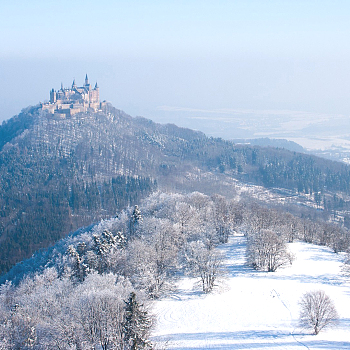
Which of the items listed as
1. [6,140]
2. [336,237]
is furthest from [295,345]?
[6,140]

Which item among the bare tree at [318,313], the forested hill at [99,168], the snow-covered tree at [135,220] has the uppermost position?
the forested hill at [99,168]

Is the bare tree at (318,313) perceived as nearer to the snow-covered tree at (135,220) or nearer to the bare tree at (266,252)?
the bare tree at (266,252)

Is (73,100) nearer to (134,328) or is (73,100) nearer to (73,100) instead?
(73,100)

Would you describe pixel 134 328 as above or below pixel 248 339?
→ above

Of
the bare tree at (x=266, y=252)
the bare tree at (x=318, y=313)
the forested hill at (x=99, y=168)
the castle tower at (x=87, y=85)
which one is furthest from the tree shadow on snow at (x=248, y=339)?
the castle tower at (x=87, y=85)

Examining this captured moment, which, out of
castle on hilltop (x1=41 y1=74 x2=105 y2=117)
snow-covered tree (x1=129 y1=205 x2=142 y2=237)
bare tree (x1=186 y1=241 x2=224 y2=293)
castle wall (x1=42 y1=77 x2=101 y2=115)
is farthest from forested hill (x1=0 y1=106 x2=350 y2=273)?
bare tree (x1=186 y1=241 x2=224 y2=293)

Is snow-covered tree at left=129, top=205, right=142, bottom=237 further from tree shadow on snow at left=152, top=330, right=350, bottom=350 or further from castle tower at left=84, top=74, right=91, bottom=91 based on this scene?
castle tower at left=84, top=74, right=91, bottom=91

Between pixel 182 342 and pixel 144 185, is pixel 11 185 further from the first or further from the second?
pixel 182 342

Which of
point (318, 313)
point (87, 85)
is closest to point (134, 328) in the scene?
point (318, 313)
